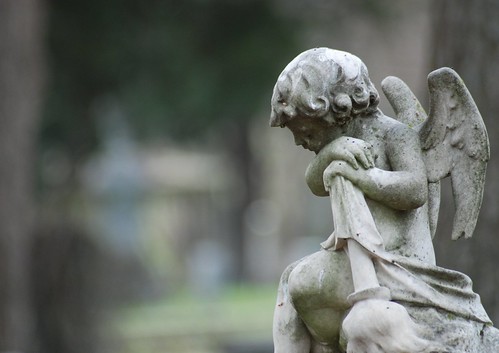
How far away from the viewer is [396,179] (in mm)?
5543

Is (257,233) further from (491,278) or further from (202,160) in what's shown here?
(491,278)

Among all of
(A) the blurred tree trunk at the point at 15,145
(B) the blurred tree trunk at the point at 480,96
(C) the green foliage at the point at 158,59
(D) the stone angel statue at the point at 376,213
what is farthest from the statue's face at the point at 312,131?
(C) the green foliage at the point at 158,59

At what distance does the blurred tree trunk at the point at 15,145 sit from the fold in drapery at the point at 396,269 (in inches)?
412

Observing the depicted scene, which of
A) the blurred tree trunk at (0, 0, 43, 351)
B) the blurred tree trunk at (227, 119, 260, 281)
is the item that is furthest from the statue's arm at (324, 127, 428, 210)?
the blurred tree trunk at (227, 119, 260, 281)

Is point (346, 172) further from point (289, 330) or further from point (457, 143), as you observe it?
point (289, 330)

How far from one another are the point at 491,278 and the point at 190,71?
10.4 metres

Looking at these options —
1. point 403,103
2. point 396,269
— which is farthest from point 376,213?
point 403,103

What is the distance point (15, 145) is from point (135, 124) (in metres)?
4.80

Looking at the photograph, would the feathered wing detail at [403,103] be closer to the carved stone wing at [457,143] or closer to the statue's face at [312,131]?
the carved stone wing at [457,143]

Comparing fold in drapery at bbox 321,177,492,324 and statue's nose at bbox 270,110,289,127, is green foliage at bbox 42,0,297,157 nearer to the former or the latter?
statue's nose at bbox 270,110,289,127

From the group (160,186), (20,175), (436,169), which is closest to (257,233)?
(160,186)

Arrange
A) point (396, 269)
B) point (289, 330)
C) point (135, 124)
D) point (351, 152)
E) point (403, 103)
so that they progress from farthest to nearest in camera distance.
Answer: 1. point (135, 124)
2. point (403, 103)
3. point (289, 330)
4. point (351, 152)
5. point (396, 269)

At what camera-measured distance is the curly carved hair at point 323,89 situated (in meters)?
5.56

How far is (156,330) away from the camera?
2403cm
